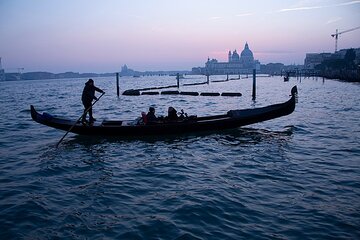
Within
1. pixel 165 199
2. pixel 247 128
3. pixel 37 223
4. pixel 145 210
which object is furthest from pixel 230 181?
pixel 247 128

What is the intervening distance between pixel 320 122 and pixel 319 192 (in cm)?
1131

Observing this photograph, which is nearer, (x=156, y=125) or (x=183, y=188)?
(x=183, y=188)

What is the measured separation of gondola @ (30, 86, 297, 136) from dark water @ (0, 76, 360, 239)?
1.38ft

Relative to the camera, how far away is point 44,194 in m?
6.88

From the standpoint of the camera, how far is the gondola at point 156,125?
12414mm

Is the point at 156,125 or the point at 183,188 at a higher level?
the point at 156,125

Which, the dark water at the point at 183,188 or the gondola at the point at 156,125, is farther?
the gondola at the point at 156,125

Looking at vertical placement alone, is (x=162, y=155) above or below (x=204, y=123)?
below

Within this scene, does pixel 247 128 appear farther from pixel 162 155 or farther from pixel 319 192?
pixel 319 192

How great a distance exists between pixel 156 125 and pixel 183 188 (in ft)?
18.5

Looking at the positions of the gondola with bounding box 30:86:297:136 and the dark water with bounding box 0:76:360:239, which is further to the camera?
the gondola with bounding box 30:86:297:136

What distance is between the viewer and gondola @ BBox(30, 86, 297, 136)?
12.4 metres

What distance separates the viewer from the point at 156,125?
1245 centimetres

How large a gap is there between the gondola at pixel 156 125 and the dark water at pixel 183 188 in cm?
42
